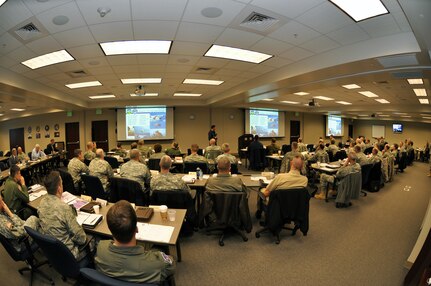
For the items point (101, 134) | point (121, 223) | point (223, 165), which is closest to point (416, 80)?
point (223, 165)

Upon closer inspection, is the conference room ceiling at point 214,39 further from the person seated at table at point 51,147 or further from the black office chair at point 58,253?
the person seated at table at point 51,147

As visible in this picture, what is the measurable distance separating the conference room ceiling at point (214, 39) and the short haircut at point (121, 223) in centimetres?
236

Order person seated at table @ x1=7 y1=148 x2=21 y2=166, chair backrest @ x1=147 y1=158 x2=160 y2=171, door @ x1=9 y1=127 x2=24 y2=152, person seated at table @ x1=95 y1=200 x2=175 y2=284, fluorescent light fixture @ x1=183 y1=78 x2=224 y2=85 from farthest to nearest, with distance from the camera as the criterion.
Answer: door @ x1=9 y1=127 x2=24 y2=152
person seated at table @ x1=7 y1=148 x2=21 y2=166
fluorescent light fixture @ x1=183 y1=78 x2=224 y2=85
chair backrest @ x1=147 y1=158 x2=160 y2=171
person seated at table @ x1=95 y1=200 x2=175 y2=284

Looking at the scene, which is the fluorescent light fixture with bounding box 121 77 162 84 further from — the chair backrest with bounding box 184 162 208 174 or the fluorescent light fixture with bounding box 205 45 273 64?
the chair backrest with bounding box 184 162 208 174

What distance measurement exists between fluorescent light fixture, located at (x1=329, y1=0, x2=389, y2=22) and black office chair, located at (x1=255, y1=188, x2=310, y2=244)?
229 cm

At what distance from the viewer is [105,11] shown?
2580mm

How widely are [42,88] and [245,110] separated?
9.00 m

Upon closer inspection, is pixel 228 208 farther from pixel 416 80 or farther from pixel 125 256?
pixel 416 80

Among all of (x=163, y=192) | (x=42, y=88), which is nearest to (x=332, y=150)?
(x=163, y=192)

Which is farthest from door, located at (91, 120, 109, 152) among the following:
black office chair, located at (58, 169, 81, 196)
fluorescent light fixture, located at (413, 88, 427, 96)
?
fluorescent light fixture, located at (413, 88, 427, 96)

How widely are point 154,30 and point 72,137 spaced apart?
423 inches

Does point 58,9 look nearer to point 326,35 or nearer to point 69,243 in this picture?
point 69,243

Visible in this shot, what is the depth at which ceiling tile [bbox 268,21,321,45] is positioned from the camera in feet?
10.2

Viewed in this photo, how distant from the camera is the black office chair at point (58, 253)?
1625mm
